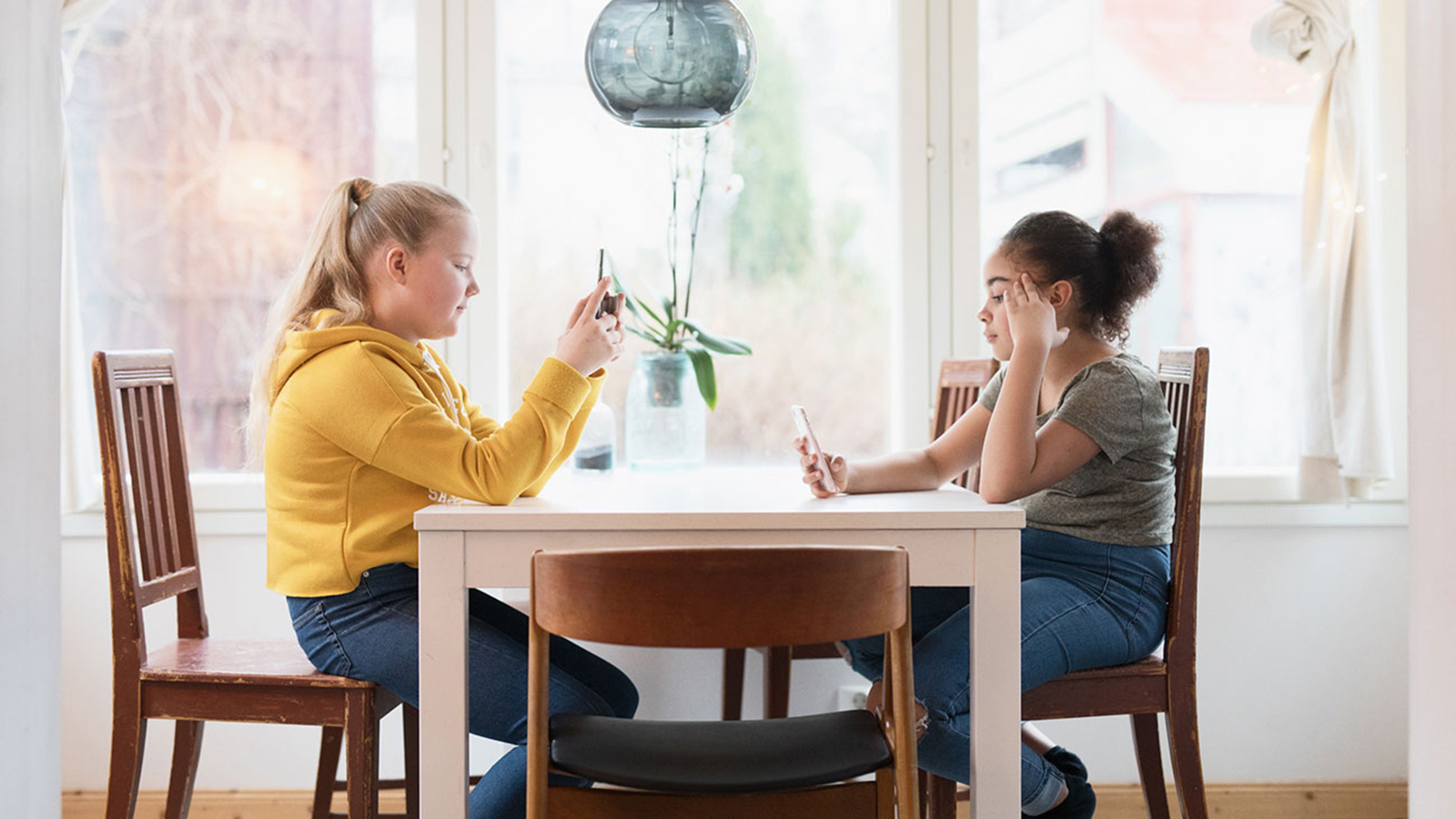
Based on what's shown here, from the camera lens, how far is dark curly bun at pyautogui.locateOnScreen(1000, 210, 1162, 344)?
1.91 metres

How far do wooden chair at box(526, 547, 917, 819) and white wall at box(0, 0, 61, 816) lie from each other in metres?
0.68

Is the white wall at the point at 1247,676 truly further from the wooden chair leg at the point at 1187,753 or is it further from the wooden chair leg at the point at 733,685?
the wooden chair leg at the point at 1187,753

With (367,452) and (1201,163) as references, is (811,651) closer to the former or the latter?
(367,452)

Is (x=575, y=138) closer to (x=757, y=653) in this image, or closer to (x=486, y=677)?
(x=757, y=653)

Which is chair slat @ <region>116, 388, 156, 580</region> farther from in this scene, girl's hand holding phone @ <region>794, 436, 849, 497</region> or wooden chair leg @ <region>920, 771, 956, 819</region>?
wooden chair leg @ <region>920, 771, 956, 819</region>

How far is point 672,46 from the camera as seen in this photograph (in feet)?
5.46

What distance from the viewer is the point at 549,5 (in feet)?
8.95

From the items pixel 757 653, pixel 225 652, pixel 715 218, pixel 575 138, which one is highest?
pixel 575 138

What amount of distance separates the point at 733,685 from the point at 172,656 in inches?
44.4

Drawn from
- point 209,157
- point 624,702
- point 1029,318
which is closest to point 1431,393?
point 1029,318

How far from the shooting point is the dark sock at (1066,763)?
1.77 m

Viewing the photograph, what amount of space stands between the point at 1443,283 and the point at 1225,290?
1299 millimetres

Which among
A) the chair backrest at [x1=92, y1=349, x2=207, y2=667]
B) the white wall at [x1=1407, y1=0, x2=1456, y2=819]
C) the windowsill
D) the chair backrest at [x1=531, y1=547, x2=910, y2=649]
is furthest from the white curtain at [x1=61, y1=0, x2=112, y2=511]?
the white wall at [x1=1407, y1=0, x2=1456, y2=819]

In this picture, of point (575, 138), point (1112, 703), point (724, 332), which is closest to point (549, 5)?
point (575, 138)
